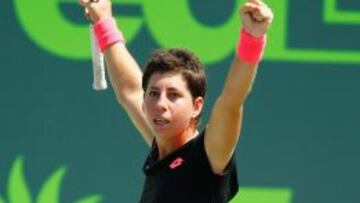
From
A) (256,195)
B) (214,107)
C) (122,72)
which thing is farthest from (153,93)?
(256,195)

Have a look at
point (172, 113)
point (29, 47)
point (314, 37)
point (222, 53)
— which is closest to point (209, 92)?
point (222, 53)

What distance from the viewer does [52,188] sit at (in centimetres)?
425

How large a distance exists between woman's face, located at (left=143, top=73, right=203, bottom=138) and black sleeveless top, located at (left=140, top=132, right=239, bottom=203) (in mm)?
62

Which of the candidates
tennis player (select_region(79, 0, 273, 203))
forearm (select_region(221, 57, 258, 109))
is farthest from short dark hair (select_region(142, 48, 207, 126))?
forearm (select_region(221, 57, 258, 109))

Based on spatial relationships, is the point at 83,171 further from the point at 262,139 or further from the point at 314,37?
the point at 314,37

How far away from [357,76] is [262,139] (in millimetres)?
539

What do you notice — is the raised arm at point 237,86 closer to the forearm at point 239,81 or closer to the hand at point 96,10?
the forearm at point 239,81

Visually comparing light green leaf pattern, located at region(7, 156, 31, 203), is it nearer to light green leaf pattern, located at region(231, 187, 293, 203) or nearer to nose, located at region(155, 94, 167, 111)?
light green leaf pattern, located at region(231, 187, 293, 203)

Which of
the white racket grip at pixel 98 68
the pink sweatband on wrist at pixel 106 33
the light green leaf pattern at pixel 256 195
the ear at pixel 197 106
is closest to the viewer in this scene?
the ear at pixel 197 106

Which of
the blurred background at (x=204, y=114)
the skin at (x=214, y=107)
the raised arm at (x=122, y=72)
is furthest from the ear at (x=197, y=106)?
the blurred background at (x=204, y=114)

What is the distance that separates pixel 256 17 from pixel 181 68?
Answer: 36 cm

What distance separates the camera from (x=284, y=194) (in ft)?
14.2

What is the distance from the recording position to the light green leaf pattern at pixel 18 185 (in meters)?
4.21

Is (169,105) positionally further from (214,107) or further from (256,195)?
(256,195)
